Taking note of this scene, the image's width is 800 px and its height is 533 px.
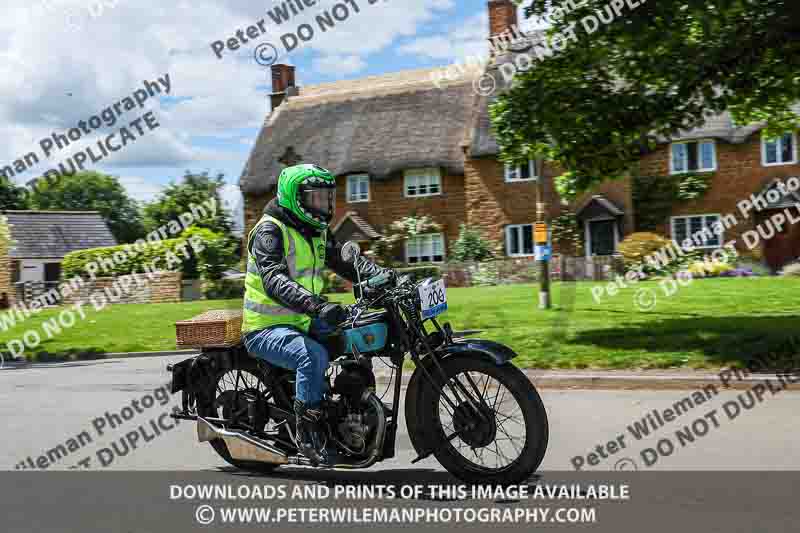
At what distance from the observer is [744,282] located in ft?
77.5

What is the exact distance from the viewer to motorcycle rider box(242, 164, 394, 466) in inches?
215

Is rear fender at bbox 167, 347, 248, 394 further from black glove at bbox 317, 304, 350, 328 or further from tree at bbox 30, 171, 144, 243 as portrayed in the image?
tree at bbox 30, 171, 144, 243

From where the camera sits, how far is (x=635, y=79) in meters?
13.6

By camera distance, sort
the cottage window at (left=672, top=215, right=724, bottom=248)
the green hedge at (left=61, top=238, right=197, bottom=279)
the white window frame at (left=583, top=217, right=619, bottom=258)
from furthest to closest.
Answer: the white window frame at (left=583, top=217, right=619, bottom=258) < the cottage window at (left=672, top=215, right=724, bottom=248) < the green hedge at (left=61, top=238, right=197, bottom=279)

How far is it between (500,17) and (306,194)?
36.0 meters

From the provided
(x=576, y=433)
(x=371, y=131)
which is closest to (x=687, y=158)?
(x=371, y=131)

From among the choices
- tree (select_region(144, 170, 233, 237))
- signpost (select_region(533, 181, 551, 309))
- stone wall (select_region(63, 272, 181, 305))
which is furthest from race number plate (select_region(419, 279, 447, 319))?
tree (select_region(144, 170, 233, 237))

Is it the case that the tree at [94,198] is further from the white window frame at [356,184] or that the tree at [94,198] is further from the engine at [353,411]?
the engine at [353,411]

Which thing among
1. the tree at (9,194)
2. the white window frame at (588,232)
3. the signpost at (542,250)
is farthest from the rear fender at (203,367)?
the tree at (9,194)

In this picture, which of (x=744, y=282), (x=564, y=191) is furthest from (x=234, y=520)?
(x=744, y=282)

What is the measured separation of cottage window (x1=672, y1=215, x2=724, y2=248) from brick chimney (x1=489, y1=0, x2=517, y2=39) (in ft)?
37.7

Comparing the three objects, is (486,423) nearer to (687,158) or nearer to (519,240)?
(687,158)

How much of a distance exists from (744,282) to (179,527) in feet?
70.2

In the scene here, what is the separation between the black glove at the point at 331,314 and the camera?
5.25 m
